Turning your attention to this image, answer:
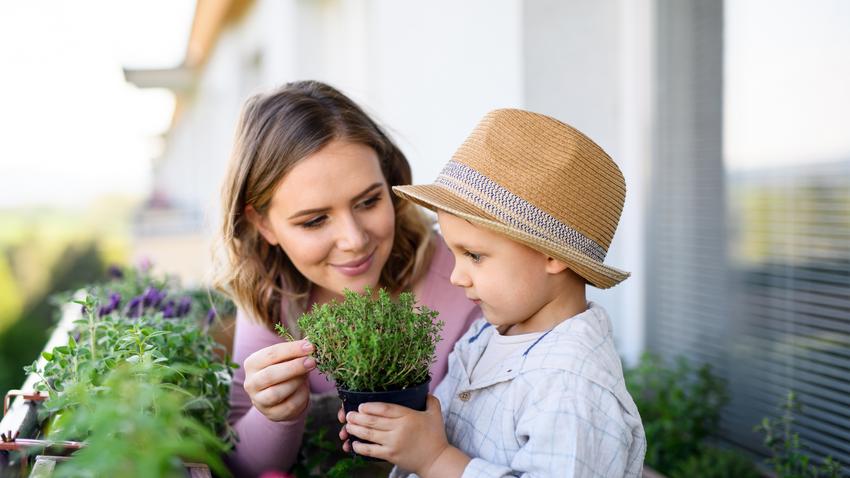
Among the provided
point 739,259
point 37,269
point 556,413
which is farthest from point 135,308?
point 37,269

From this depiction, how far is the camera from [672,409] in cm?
286

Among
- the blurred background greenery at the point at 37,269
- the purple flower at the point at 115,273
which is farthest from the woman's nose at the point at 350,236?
the blurred background greenery at the point at 37,269

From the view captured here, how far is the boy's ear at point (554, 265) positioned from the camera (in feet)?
4.55

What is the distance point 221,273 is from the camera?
2.16 meters

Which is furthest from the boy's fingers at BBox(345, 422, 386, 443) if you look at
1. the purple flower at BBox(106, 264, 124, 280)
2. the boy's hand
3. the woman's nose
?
the purple flower at BBox(106, 264, 124, 280)

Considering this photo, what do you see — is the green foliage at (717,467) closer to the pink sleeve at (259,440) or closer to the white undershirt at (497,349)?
the white undershirt at (497,349)

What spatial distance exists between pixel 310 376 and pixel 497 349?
0.69m

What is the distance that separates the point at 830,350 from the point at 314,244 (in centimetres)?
195

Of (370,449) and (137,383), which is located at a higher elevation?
(137,383)

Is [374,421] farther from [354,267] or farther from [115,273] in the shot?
[115,273]

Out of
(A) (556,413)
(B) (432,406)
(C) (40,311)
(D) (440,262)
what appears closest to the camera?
(A) (556,413)

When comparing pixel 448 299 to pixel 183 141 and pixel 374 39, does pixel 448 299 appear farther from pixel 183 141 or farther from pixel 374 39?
pixel 183 141

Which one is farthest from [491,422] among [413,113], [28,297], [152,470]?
[28,297]

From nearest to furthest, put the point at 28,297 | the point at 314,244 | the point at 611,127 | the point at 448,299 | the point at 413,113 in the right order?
the point at 314,244 < the point at 448,299 < the point at 611,127 < the point at 413,113 < the point at 28,297
